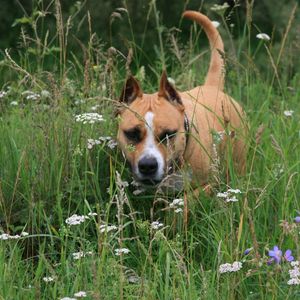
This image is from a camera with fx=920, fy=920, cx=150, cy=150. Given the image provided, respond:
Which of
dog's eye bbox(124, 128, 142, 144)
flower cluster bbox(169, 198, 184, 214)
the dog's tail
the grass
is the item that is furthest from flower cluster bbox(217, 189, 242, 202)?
the dog's tail

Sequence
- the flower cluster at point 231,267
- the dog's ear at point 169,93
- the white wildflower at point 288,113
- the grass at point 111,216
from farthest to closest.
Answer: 1. the white wildflower at point 288,113
2. the dog's ear at point 169,93
3. the grass at point 111,216
4. the flower cluster at point 231,267

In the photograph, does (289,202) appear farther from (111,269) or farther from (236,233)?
(111,269)

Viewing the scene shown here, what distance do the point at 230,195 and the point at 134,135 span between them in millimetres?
780

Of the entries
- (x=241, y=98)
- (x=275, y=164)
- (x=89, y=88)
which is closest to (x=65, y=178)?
(x=89, y=88)

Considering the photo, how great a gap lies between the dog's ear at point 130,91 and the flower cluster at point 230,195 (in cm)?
94

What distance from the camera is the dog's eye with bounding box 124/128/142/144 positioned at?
4383 millimetres

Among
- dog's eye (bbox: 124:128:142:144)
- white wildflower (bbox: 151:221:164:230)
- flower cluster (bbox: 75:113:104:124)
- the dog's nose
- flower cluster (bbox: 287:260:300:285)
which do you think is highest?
flower cluster (bbox: 287:260:300:285)

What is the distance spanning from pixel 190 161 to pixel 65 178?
0.69 m

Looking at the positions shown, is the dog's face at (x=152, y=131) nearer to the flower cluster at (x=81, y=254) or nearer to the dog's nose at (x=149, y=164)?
the dog's nose at (x=149, y=164)

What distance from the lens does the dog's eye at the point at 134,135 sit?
438 centimetres

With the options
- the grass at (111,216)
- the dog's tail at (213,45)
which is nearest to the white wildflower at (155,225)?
the grass at (111,216)

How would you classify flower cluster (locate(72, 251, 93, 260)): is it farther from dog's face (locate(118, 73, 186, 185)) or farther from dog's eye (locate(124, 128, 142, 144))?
dog's eye (locate(124, 128, 142, 144))

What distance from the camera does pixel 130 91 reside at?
4605 millimetres

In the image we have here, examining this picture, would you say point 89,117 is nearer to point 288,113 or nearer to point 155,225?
point 155,225
